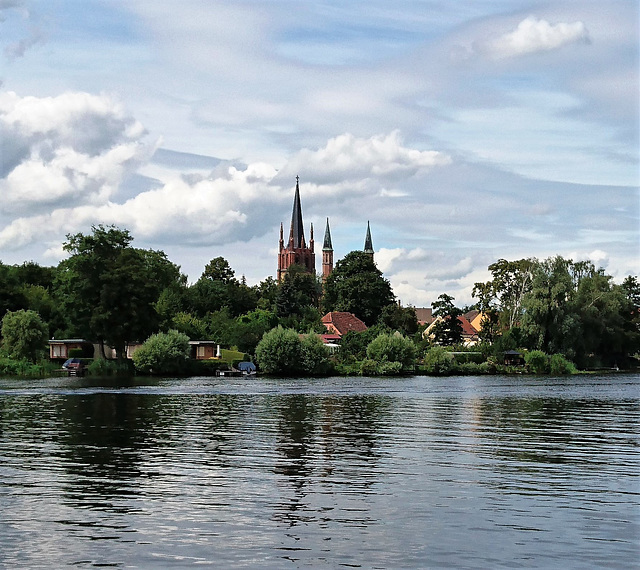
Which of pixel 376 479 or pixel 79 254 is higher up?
pixel 79 254

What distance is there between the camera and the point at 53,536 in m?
16.9

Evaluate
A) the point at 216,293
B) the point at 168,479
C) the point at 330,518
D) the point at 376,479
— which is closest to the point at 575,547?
the point at 330,518

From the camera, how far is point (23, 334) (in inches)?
3455

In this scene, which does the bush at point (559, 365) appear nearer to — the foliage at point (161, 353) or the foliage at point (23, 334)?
the foliage at point (161, 353)

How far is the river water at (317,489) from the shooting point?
16.0 metres

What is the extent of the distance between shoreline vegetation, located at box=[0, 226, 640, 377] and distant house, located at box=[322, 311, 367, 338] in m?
2.55

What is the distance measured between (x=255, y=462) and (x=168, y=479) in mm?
3768

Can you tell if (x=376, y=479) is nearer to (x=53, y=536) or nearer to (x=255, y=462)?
(x=255, y=462)

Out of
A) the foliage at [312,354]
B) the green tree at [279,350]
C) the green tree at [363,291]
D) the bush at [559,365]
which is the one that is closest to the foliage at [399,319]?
the green tree at [363,291]

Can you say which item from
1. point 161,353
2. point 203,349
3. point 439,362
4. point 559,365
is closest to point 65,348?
point 203,349

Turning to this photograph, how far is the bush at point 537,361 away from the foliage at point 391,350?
562 inches

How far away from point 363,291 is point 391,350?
53.2m

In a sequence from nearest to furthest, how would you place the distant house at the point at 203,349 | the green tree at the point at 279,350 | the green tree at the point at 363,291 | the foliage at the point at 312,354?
the green tree at the point at 279,350 < the foliage at the point at 312,354 < the distant house at the point at 203,349 < the green tree at the point at 363,291

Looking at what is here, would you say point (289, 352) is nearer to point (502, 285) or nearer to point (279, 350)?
point (279, 350)
